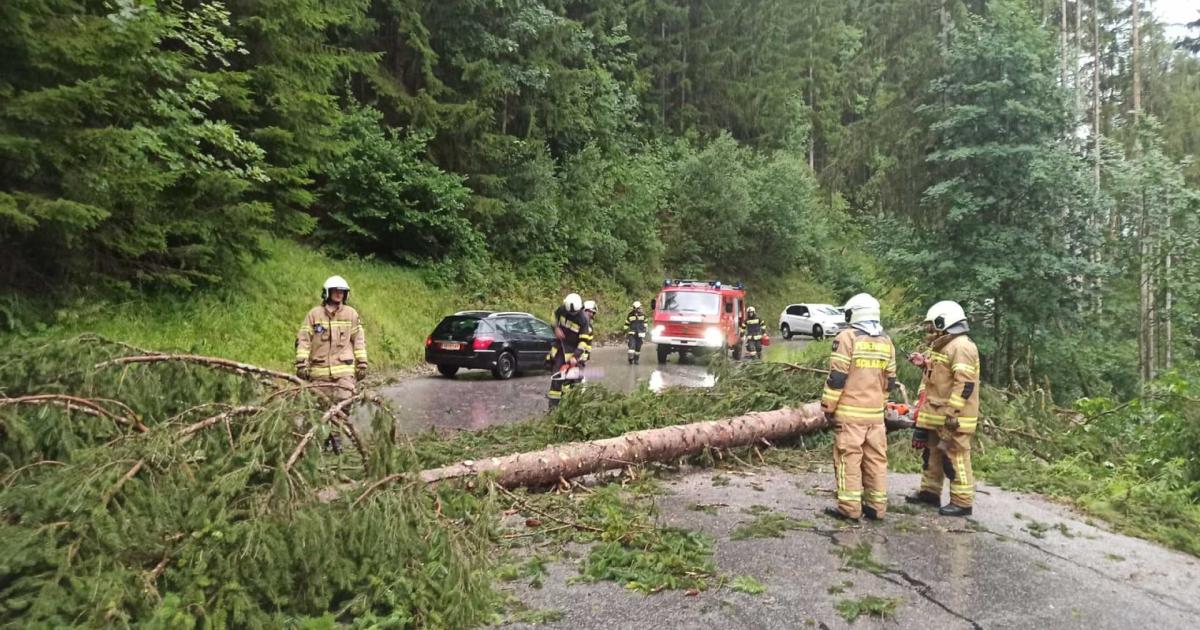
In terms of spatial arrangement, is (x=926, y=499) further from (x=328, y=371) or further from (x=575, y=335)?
(x=328, y=371)

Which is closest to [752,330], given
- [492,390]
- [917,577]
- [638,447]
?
[492,390]

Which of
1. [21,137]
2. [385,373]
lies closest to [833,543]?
[21,137]

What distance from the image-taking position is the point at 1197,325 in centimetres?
1362

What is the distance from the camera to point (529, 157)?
24531 mm

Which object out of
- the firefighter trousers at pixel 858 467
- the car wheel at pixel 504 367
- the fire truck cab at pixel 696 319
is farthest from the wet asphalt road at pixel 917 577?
the fire truck cab at pixel 696 319

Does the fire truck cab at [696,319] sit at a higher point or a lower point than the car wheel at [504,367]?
higher

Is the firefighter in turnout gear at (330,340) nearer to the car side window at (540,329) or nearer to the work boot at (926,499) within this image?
the work boot at (926,499)

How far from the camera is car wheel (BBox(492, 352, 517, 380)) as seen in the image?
607 inches

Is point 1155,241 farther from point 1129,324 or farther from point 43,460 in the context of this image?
point 43,460

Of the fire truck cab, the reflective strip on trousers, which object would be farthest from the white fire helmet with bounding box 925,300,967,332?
the fire truck cab

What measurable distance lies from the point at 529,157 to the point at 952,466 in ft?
66.7

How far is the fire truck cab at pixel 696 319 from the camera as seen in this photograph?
18719mm

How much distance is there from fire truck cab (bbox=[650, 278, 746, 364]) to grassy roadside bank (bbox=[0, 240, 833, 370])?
5.85 m

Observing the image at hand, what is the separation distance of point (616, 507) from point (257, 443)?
290 centimetres
